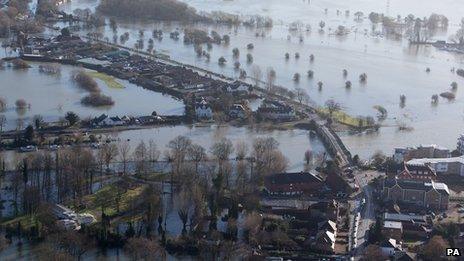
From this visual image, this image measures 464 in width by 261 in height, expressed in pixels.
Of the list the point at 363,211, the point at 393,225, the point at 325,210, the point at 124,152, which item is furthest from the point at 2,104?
the point at 393,225

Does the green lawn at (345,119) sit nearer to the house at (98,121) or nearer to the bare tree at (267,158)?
the bare tree at (267,158)

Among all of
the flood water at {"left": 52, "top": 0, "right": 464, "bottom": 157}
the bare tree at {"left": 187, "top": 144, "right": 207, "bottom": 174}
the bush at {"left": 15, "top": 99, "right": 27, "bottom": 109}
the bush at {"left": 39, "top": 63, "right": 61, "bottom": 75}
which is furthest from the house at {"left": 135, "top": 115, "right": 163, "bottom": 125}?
the bush at {"left": 39, "top": 63, "right": 61, "bottom": 75}

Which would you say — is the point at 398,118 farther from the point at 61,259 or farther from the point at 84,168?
the point at 61,259

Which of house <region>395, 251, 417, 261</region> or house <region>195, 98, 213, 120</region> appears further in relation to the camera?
house <region>195, 98, 213, 120</region>

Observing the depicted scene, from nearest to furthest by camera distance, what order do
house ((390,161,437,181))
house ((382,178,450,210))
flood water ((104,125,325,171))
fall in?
house ((382,178,450,210)) → house ((390,161,437,181)) → flood water ((104,125,325,171))

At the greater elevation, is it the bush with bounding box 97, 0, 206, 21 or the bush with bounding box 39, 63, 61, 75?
the bush with bounding box 97, 0, 206, 21

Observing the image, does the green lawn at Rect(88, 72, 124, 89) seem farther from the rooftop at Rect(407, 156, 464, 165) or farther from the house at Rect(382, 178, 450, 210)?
the house at Rect(382, 178, 450, 210)

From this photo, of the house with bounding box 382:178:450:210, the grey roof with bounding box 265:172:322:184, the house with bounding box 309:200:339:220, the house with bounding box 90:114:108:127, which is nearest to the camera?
the house with bounding box 309:200:339:220
